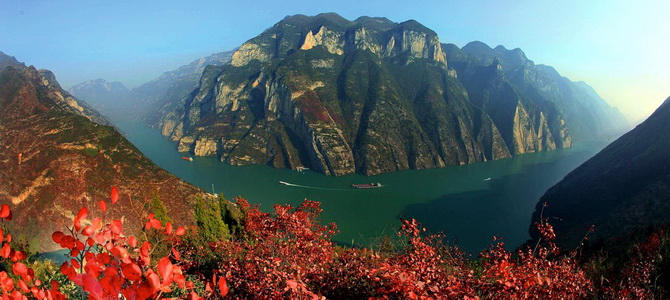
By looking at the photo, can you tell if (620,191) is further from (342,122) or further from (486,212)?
(342,122)

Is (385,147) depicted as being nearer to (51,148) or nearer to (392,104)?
(392,104)

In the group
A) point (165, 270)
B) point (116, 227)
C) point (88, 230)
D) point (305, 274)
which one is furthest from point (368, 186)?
point (165, 270)

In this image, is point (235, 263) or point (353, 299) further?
point (235, 263)

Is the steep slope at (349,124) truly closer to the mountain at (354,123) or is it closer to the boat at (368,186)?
the mountain at (354,123)

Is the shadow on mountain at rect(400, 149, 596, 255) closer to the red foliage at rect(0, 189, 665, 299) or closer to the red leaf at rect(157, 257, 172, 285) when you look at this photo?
the red foliage at rect(0, 189, 665, 299)

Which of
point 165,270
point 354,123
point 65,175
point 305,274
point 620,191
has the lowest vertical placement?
point 620,191

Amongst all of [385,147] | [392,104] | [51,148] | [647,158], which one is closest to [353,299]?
[51,148]

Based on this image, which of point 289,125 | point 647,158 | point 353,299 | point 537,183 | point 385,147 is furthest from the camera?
point 289,125

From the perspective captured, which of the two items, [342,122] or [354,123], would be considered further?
[354,123]
